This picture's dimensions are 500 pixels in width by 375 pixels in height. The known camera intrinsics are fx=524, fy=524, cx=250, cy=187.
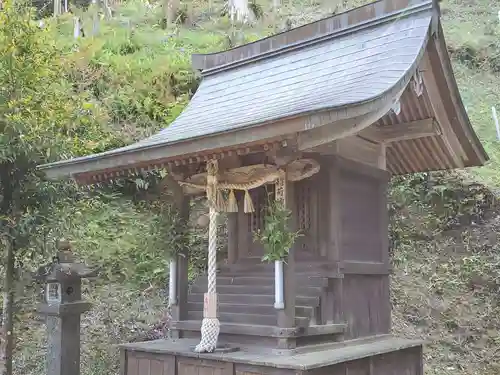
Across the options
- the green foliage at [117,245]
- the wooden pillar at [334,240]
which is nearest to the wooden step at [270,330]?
the wooden pillar at [334,240]

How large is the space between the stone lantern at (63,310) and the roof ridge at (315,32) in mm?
3590

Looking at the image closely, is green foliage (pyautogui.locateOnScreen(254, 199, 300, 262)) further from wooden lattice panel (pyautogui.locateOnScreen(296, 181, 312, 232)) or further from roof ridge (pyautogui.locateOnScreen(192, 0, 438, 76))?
roof ridge (pyautogui.locateOnScreen(192, 0, 438, 76))

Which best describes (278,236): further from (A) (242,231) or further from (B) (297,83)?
(B) (297,83)

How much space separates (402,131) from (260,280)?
2411 millimetres

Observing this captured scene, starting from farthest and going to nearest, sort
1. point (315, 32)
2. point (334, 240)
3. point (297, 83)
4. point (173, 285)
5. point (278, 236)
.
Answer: point (315, 32)
point (297, 83)
point (173, 285)
point (334, 240)
point (278, 236)

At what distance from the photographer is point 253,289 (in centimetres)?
561

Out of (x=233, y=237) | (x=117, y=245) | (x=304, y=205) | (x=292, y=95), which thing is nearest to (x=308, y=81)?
(x=292, y=95)

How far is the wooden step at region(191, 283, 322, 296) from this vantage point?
17.5 ft

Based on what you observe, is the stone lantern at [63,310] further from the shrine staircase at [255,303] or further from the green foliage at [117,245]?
the green foliage at [117,245]

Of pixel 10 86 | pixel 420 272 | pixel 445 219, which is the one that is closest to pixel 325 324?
pixel 10 86

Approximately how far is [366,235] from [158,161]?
8.16 ft

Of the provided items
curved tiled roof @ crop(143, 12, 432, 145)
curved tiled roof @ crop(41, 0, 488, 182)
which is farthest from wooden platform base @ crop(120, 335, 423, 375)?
curved tiled roof @ crop(143, 12, 432, 145)

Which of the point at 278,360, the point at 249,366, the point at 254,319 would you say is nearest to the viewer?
the point at 278,360

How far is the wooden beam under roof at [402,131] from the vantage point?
19.4 ft
